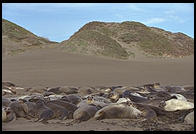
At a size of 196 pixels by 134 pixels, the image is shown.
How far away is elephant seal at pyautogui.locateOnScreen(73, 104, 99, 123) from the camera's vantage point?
6.39 m

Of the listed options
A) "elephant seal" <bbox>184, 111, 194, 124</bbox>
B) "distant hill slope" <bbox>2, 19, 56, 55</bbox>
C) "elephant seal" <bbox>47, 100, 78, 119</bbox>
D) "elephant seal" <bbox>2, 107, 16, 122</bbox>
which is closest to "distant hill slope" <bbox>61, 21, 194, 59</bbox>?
"distant hill slope" <bbox>2, 19, 56, 55</bbox>

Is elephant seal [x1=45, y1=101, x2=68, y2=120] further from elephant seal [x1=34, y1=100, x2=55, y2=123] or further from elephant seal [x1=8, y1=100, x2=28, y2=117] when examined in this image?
elephant seal [x1=8, y1=100, x2=28, y2=117]

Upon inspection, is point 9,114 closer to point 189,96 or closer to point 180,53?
point 189,96

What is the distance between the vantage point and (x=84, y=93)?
11.9 m

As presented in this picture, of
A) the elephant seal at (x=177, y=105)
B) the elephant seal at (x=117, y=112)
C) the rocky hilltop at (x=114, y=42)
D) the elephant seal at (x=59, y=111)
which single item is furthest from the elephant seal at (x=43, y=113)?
the rocky hilltop at (x=114, y=42)

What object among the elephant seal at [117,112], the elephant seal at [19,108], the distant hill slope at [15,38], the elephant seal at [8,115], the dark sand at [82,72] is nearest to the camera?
the elephant seal at [8,115]

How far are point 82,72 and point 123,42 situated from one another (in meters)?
14.9

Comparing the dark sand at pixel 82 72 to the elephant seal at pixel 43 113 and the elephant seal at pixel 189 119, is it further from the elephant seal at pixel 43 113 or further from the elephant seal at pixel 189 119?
the elephant seal at pixel 189 119

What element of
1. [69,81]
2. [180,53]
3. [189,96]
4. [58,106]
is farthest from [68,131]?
[180,53]

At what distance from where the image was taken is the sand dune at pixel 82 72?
635 inches

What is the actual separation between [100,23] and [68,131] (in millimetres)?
32347

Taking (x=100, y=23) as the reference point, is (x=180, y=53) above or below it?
below

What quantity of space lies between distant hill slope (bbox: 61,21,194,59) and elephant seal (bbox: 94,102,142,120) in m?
18.5

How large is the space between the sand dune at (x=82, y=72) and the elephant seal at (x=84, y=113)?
8907mm
